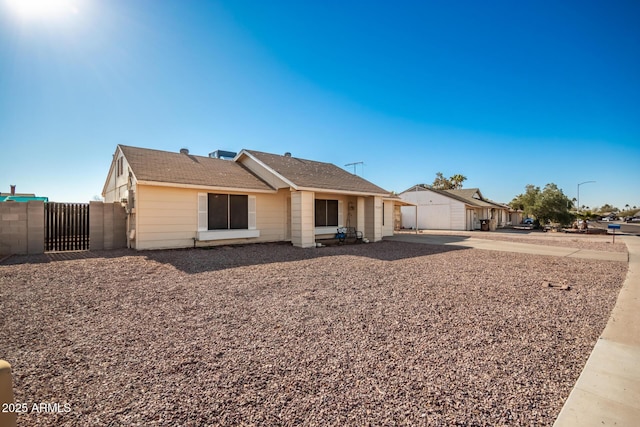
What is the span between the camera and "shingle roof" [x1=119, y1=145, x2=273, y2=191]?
1066 cm

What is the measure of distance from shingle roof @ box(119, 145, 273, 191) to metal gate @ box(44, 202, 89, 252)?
2.72m

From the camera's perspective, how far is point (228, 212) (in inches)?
484

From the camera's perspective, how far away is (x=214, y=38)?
1011 centimetres

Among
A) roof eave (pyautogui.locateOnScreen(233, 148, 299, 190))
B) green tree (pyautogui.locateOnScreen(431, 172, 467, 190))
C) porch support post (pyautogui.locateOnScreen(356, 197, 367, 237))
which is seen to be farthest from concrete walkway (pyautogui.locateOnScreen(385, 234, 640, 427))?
green tree (pyautogui.locateOnScreen(431, 172, 467, 190))

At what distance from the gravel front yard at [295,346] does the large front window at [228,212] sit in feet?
17.1

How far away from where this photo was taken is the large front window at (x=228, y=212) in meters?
11.9

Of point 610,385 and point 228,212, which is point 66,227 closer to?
point 228,212

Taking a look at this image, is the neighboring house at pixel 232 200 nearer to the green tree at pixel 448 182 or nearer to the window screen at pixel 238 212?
the window screen at pixel 238 212

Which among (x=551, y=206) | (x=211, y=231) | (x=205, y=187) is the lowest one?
(x=211, y=231)

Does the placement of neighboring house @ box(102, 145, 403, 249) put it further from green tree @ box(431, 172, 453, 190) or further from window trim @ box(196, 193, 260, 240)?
green tree @ box(431, 172, 453, 190)

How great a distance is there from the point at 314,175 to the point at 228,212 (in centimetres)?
485

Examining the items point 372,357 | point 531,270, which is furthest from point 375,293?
point 531,270

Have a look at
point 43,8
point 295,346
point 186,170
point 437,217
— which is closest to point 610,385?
point 295,346

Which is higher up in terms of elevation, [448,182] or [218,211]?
[448,182]
